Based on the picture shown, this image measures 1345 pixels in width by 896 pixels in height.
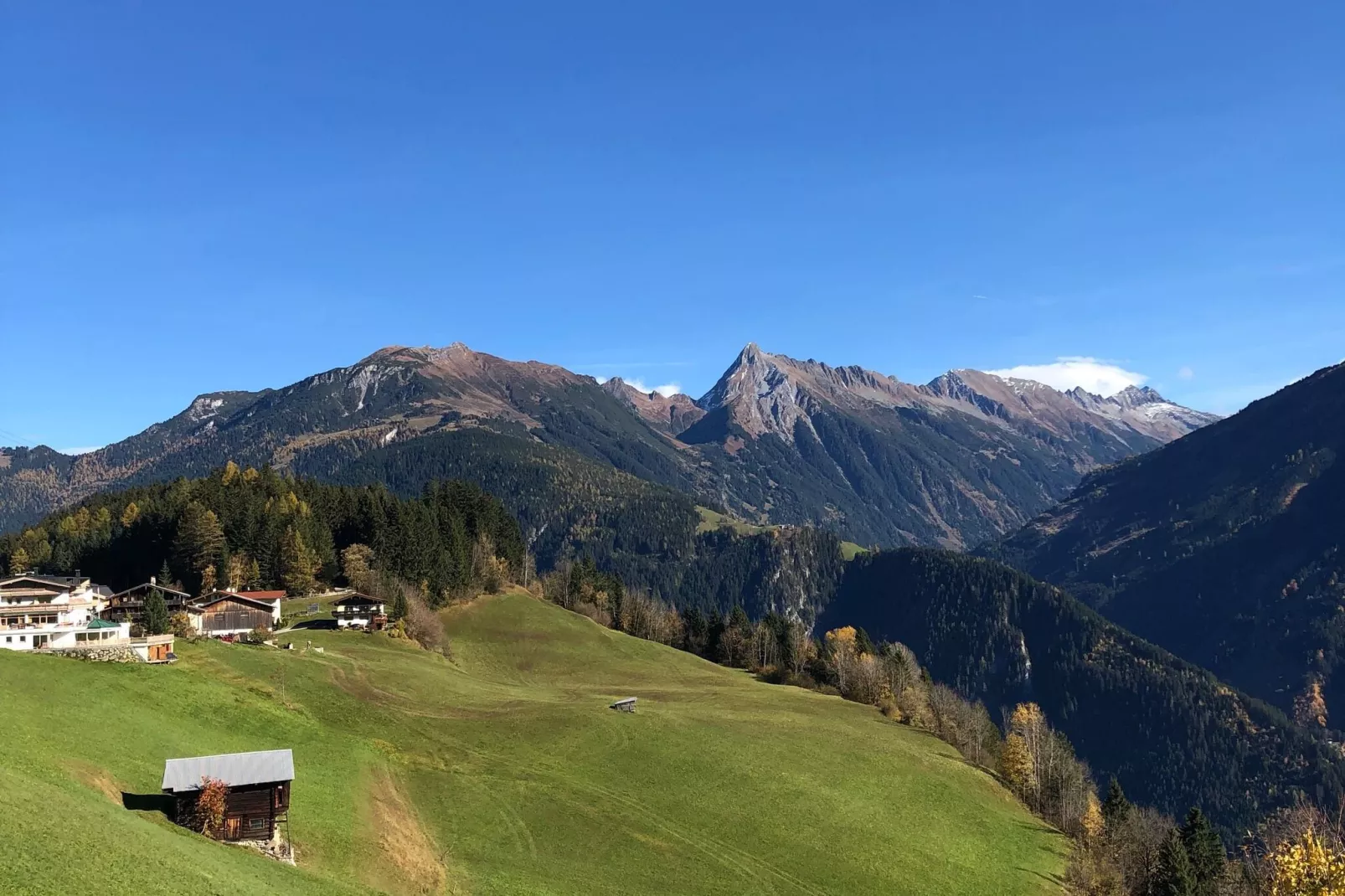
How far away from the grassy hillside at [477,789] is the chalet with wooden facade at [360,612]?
14118 mm

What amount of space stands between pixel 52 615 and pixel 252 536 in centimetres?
4228

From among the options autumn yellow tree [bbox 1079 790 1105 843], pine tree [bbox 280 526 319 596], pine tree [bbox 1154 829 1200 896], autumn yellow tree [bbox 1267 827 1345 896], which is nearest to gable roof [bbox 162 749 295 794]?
autumn yellow tree [bbox 1267 827 1345 896]

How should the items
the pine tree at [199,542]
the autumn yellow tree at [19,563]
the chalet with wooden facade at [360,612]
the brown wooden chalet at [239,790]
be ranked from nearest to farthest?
1. the brown wooden chalet at [239,790]
2. the chalet with wooden facade at [360,612]
3. the pine tree at [199,542]
4. the autumn yellow tree at [19,563]

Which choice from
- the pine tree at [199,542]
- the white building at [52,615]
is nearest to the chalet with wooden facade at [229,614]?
the white building at [52,615]

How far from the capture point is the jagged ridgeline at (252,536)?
5546 inches

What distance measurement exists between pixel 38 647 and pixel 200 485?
83.5m

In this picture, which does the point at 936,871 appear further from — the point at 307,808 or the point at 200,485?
the point at 200,485

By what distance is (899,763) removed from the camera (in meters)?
99.1

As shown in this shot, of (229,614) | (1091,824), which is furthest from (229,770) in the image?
(1091,824)

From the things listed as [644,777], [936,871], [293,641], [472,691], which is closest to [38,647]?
[293,641]

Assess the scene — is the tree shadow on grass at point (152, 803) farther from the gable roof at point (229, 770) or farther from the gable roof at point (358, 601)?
the gable roof at point (358, 601)

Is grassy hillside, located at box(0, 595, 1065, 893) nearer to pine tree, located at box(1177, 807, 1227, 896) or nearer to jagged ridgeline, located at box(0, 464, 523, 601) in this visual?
pine tree, located at box(1177, 807, 1227, 896)

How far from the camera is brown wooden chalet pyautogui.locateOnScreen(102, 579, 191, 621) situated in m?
116

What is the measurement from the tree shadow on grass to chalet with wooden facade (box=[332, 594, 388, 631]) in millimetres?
77851
